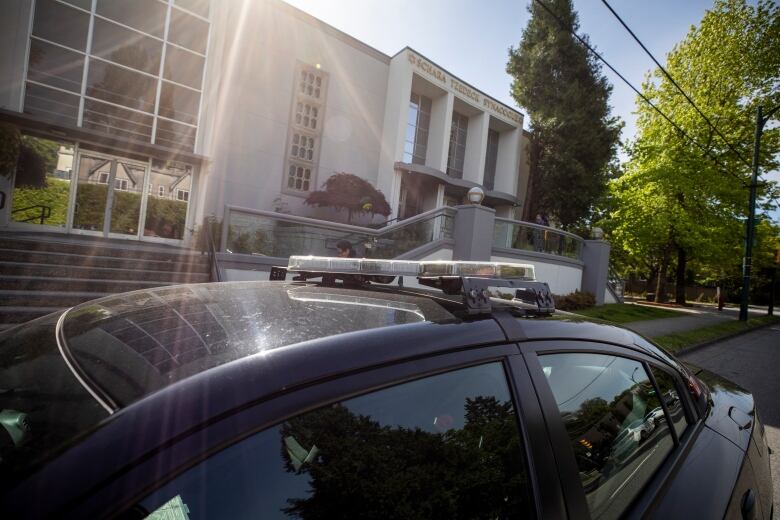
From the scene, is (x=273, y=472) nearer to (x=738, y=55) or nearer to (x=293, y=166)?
(x=293, y=166)

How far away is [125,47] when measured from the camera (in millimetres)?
12742

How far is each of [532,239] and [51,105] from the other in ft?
49.4

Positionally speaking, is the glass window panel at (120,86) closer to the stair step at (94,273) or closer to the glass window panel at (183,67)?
the glass window panel at (183,67)

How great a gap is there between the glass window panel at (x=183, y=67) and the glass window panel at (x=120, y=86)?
2.03ft

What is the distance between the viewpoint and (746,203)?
64.3 feet

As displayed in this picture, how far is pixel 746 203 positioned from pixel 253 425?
25.8m

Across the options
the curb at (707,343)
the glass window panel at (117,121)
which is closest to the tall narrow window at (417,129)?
the glass window panel at (117,121)

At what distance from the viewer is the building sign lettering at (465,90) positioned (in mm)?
18516

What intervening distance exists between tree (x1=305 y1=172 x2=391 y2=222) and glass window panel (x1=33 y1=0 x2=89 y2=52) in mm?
8188

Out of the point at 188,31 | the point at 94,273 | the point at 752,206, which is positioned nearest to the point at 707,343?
the point at 752,206

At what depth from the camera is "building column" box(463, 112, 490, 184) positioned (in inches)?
870

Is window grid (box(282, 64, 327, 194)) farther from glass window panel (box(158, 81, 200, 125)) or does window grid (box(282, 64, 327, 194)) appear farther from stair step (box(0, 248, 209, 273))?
stair step (box(0, 248, 209, 273))

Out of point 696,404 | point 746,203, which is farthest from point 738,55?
point 696,404

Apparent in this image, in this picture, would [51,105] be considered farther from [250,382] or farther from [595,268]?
[595,268]
